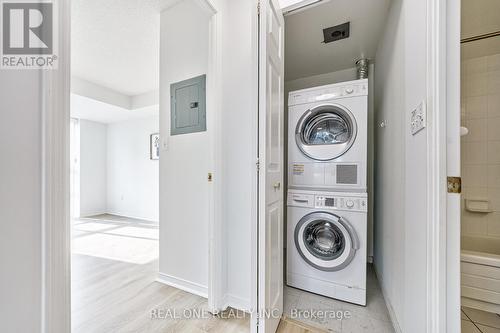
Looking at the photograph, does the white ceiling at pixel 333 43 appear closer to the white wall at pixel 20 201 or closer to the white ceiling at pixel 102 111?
the white wall at pixel 20 201

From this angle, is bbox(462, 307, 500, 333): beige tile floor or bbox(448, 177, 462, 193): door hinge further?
bbox(462, 307, 500, 333): beige tile floor

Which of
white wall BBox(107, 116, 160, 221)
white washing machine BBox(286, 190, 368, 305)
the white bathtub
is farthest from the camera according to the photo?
white wall BBox(107, 116, 160, 221)

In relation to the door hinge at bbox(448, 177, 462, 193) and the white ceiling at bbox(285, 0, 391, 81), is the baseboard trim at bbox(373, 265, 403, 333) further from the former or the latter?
the white ceiling at bbox(285, 0, 391, 81)

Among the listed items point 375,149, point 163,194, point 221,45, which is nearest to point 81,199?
point 163,194

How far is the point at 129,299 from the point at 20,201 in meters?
1.55

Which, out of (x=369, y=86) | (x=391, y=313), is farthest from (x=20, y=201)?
(x=369, y=86)

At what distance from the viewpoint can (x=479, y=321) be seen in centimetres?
144

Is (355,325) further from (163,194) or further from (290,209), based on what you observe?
(163,194)

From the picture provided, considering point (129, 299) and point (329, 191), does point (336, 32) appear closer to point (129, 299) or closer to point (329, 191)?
point (329, 191)

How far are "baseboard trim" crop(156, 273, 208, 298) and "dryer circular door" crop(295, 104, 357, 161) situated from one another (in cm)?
150

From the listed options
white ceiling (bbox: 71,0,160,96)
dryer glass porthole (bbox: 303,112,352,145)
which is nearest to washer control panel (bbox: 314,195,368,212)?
dryer glass porthole (bbox: 303,112,352,145)

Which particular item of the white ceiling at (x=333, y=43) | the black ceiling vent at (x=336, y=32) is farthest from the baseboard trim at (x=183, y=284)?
the black ceiling vent at (x=336, y=32)

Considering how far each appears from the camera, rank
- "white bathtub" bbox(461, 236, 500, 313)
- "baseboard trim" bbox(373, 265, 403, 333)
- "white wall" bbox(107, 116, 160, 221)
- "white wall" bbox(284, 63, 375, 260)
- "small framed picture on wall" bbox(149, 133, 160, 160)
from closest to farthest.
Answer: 1. "baseboard trim" bbox(373, 265, 403, 333)
2. "white bathtub" bbox(461, 236, 500, 313)
3. "white wall" bbox(284, 63, 375, 260)
4. "small framed picture on wall" bbox(149, 133, 160, 160)
5. "white wall" bbox(107, 116, 160, 221)

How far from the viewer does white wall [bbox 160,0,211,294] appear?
1.78 m
